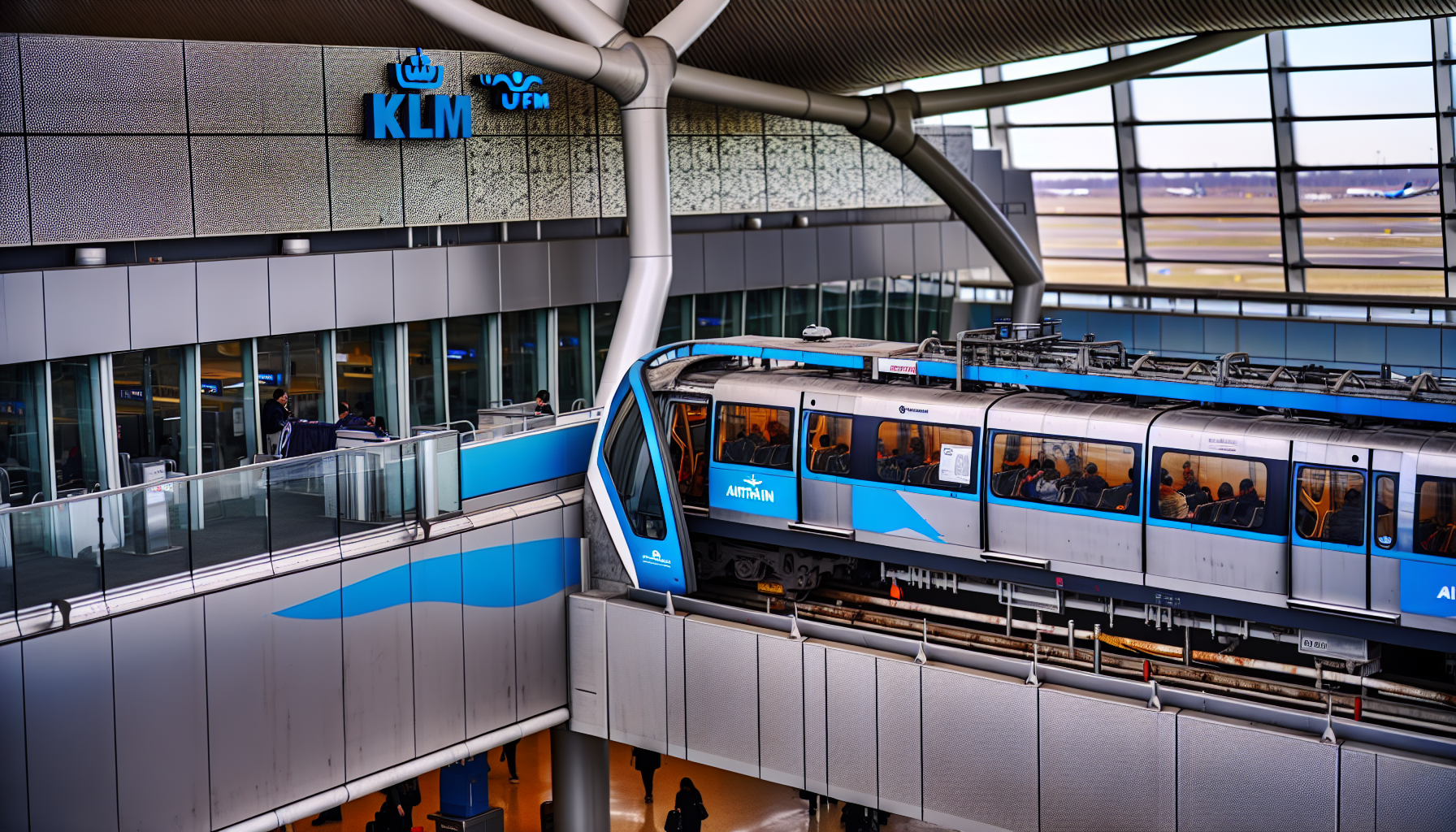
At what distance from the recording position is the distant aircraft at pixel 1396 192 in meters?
31.4

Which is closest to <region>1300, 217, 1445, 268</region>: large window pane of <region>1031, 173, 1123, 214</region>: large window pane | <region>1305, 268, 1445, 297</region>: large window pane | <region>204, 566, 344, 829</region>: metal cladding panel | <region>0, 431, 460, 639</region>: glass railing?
<region>1305, 268, 1445, 297</region>: large window pane

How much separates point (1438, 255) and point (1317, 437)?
21.9 meters

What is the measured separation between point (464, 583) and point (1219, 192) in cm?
2395

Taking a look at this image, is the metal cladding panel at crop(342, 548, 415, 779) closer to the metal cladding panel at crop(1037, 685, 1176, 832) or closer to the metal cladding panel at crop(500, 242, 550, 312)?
the metal cladding panel at crop(1037, 685, 1176, 832)

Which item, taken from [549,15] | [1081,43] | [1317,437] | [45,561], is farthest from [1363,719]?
[1081,43]

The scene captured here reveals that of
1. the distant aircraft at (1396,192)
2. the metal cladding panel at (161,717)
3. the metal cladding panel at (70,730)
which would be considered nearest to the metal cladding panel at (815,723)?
the metal cladding panel at (161,717)

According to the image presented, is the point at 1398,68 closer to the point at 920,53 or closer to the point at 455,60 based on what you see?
the point at 920,53

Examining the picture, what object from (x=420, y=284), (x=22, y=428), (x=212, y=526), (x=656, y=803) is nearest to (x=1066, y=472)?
(x=212, y=526)

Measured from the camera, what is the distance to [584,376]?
25.8 metres

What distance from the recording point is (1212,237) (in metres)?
35.1

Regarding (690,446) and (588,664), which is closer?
(588,664)

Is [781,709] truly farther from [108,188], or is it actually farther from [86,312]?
[108,188]

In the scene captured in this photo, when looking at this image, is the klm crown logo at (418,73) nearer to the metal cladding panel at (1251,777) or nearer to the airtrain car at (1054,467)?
the airtrain car at (1054,467)

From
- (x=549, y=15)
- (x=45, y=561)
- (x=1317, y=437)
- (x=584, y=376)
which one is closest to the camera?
(x=45, y=561)
